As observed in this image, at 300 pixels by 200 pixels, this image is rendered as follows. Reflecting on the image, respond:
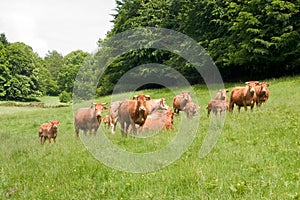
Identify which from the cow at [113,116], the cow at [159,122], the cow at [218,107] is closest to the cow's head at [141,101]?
the cow at [159,122]

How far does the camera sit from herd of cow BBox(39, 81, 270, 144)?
11.6m

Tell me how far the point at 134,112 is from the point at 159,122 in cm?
173

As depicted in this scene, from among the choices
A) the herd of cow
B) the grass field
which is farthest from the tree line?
the grass field

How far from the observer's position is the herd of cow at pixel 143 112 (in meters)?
11.6

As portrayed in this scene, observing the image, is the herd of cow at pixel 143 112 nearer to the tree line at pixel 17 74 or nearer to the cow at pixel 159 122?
the cow at pixel 159 122

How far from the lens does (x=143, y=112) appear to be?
11227 millimetres

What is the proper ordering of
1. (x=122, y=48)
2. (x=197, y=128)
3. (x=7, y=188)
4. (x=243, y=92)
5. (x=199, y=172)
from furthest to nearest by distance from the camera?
(x=122, y=48) → (x=243, y=92) → (x=197, y=128) → (x=7, y=188) → (x=199, y=172)

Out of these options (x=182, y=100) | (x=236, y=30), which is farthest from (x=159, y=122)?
(x=236, y=30)

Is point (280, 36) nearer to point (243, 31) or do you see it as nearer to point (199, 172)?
point (243, 31)

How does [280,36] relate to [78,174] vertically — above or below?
above

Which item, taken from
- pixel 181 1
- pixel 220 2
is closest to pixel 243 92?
pixel 220 2

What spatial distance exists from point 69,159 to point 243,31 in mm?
28538

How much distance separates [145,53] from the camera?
43906mm

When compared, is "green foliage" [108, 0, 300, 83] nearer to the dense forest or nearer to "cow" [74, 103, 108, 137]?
the dense forest
